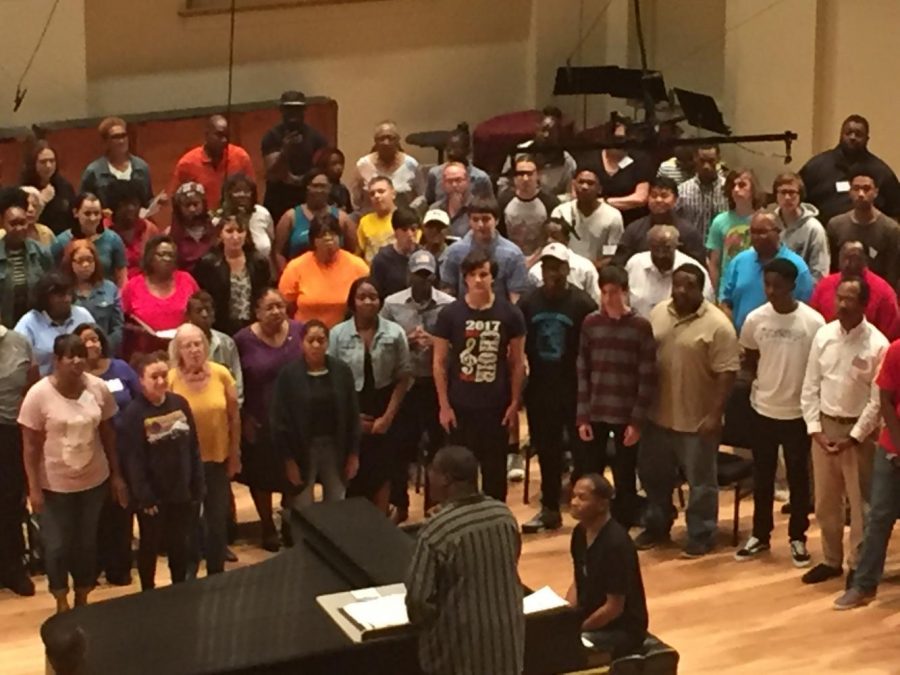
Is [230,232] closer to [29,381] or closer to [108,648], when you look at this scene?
[29,381]

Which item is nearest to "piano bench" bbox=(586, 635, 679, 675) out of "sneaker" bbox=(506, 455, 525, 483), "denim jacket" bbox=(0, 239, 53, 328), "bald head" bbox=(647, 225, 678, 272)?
"bald head" bbox=(647, 225, 678, 272)

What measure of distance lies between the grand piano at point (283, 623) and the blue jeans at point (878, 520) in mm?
2563

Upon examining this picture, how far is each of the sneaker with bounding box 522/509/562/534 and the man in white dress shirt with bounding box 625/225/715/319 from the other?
1075mm

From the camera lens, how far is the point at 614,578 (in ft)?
21.4

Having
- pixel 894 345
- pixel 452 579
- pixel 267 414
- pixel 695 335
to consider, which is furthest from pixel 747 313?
pixel 452 579

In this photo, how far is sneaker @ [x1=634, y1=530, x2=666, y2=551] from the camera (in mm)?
8878

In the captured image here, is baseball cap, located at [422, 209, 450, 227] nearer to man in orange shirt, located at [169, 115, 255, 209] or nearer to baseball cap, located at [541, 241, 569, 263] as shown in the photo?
baseball cap, located at [541, 241, 569, 263]

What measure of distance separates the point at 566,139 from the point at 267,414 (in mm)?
5060

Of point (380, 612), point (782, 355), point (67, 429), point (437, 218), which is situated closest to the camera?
point (380, 612)

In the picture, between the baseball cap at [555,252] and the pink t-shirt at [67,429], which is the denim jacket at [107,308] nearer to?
the pink t-shirt at [67,429]

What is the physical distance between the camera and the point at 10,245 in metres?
8.68

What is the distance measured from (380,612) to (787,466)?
11.7 feet

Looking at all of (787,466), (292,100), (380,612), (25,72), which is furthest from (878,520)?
(25,72)

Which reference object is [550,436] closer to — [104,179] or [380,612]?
[104,179]
